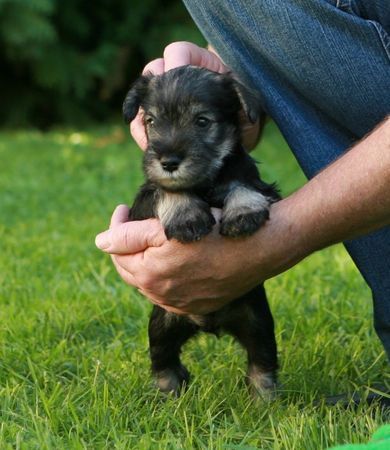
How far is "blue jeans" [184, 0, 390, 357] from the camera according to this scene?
3.14 meters

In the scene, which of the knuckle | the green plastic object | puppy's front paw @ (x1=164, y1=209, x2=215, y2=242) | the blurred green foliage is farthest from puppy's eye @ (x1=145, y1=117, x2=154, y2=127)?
the blurred green foliage

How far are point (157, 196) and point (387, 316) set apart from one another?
1.09 meters

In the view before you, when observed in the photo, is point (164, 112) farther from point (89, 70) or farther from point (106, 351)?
point (89, 70)

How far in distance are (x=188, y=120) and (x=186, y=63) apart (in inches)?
24.6

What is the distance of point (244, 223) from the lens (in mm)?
2766

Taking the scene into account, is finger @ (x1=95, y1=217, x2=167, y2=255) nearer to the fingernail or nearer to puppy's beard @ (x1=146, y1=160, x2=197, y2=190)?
Answer: the fingernail

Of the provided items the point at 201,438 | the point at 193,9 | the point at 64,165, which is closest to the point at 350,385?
the point at 201,438

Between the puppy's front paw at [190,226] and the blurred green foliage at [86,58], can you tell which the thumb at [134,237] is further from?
the blurred green foliage at [86,58]

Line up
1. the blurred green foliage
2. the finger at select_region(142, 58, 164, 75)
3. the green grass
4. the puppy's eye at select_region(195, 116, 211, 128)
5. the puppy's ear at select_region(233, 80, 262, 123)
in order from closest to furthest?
the green grass < the puppy's eye at select_region(195, 116, 211, 128) < the puppy's ear at select_region(233, 80, 262, 123) < the finger at select_region(142, 58, 164, 75) < the blurred green foliage

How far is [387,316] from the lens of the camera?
349 cm

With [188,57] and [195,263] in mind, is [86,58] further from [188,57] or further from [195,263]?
[195,263]

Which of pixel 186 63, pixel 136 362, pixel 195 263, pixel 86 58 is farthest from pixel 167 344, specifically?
pixel 86 58

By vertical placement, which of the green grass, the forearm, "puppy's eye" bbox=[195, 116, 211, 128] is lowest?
the green grass

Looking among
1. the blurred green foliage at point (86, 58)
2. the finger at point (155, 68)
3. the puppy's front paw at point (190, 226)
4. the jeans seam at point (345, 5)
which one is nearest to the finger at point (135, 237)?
the puppy's front paw at point (190, 226)
